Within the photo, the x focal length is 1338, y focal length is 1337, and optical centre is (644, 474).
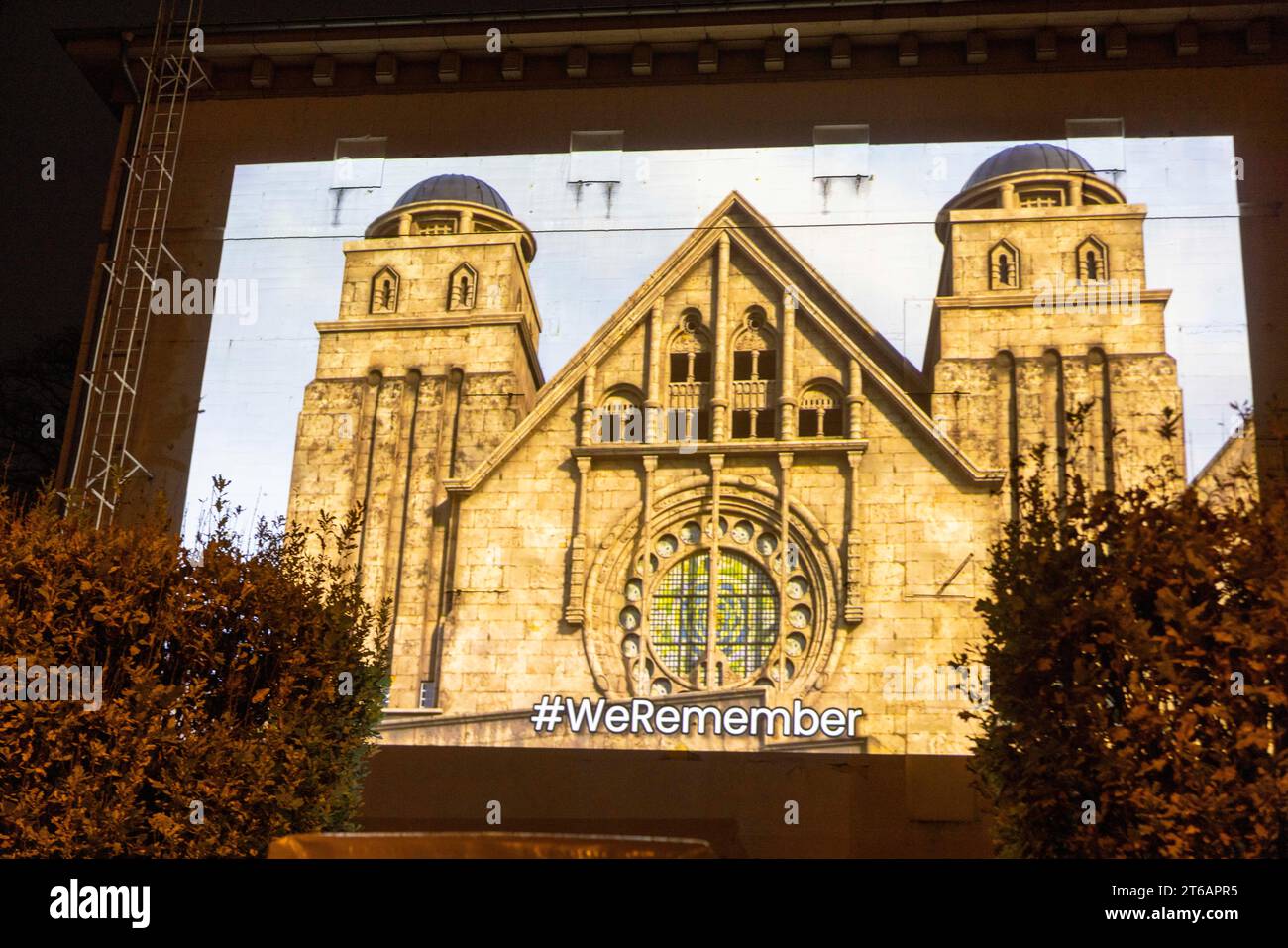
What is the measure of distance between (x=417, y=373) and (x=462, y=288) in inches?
50.6

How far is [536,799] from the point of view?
15.2m

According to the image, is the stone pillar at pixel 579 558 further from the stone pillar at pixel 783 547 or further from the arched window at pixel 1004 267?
the arched window at pixel 1004 267

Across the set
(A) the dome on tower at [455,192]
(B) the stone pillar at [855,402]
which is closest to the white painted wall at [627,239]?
(A) the dome on tower at [455,192]

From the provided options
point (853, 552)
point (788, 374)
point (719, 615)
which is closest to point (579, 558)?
point (719, 615)

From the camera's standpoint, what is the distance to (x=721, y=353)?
16.9m

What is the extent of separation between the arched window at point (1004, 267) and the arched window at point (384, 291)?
766cm

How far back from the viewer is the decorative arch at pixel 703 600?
15.7 metres

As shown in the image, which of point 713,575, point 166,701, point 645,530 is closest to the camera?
point 166,701

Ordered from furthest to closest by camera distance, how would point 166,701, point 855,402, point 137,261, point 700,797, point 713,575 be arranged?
point 137,261 → point 855,402 → point 713,575 → point 700,797 → point 166,701

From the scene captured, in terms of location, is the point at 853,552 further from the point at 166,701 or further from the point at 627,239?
the point at 166,701

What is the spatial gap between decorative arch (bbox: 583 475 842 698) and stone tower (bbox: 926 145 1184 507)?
252 cm

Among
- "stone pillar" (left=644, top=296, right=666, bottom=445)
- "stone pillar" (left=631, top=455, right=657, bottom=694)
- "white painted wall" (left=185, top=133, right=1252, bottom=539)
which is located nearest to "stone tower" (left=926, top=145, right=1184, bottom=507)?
"white painted wall" (left=185, top=133, right=1252, bottom=539)
